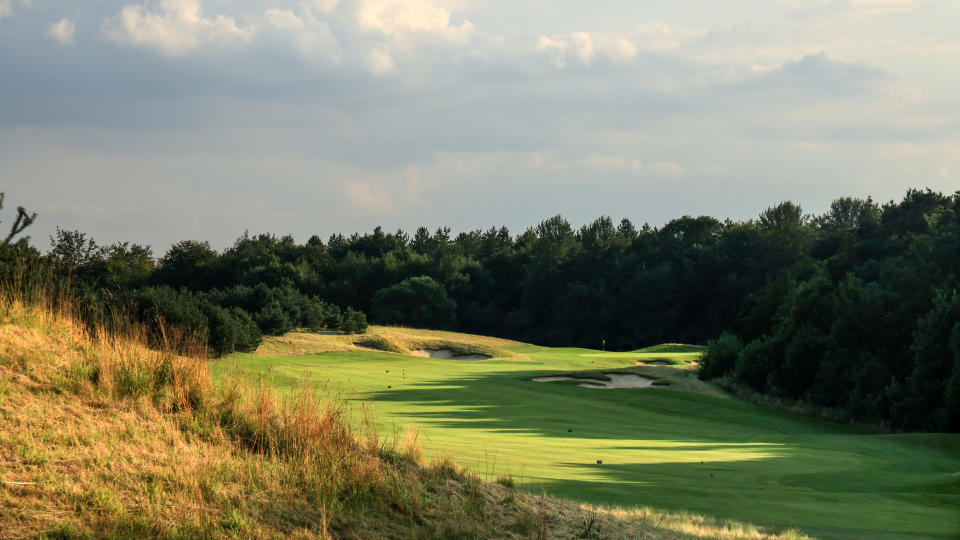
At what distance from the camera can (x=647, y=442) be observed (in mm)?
21375

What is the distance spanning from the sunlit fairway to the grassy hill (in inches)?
39.4

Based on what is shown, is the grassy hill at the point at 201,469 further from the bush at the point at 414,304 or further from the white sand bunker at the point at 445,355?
the bush at the point at 414,304

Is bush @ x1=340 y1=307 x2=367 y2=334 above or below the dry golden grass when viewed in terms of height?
above

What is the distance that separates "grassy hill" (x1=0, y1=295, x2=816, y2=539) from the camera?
26.2ft

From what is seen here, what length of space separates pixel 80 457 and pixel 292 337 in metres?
30.1

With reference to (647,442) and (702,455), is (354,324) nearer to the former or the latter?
(647,442)

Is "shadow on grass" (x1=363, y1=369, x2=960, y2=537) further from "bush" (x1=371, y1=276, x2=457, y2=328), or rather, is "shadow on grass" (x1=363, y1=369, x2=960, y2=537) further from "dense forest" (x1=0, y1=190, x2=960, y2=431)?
"bush" (x1=371, y1=276, x2=457, y2=328)

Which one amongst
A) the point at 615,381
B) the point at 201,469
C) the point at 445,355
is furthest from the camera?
the point at 445,355

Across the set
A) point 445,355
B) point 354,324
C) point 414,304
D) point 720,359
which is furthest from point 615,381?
point 414,304

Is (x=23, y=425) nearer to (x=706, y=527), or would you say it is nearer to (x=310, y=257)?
(x=706, y=527)

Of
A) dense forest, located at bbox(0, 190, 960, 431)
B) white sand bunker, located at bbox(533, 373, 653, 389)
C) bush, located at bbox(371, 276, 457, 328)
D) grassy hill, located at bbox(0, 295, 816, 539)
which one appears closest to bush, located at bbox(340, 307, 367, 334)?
dense forest, located at bbox(0, 190, 960, 431)

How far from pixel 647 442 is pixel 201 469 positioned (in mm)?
14663

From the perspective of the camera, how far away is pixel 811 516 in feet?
38.9

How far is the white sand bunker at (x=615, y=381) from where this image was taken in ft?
121
